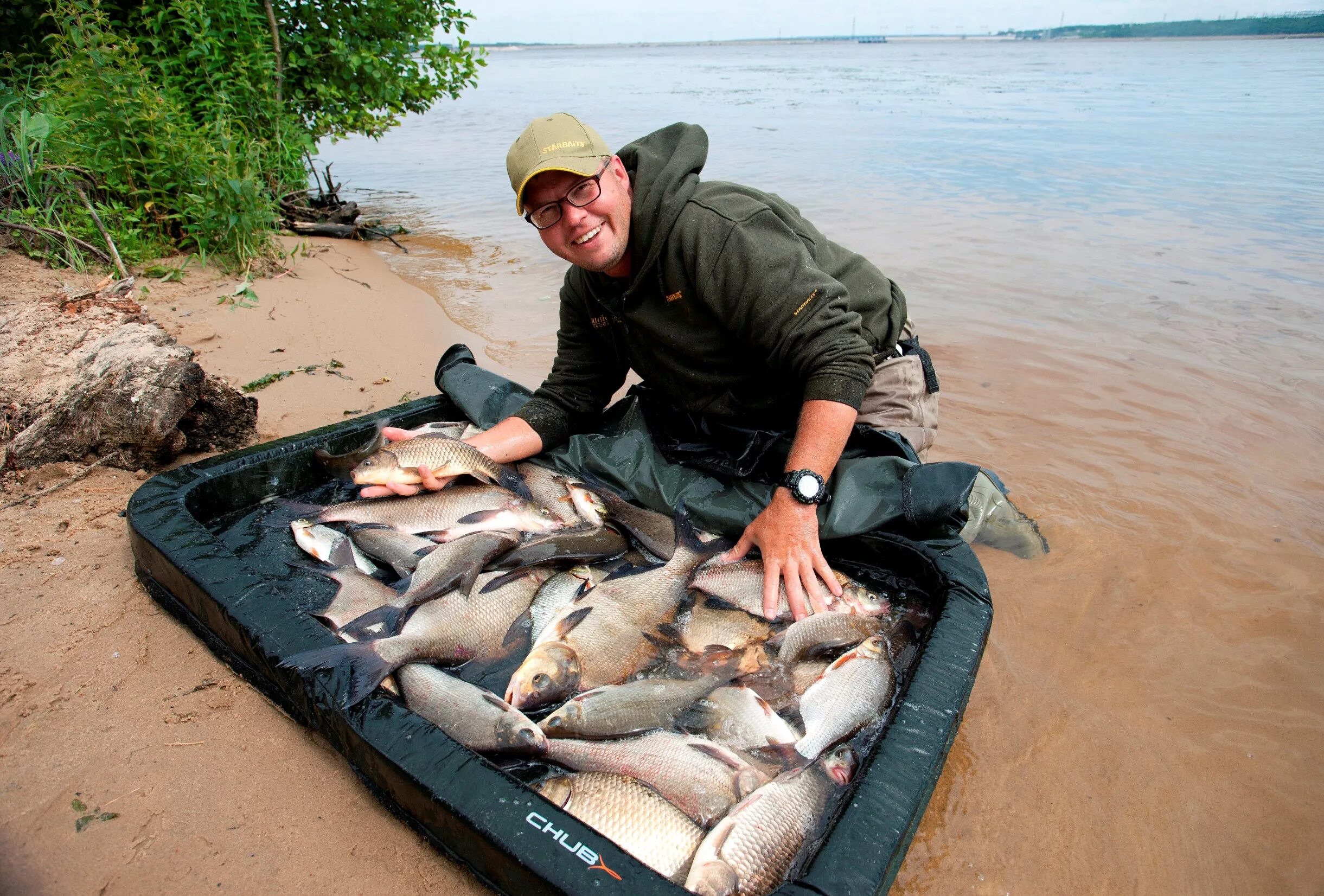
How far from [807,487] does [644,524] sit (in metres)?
0.81

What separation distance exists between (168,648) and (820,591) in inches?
84.7

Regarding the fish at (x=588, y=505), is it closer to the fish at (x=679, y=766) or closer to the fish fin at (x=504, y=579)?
the fish fin at (x=504, y=579)

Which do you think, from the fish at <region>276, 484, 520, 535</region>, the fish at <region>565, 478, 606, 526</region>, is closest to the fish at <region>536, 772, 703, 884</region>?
the fish at <region>565, 478, 606, 526</region>

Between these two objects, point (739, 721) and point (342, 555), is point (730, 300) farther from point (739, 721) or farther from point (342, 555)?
point (342, 555)

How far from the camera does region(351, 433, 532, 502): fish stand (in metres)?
3.14

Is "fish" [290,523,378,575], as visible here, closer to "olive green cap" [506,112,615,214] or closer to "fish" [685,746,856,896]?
"olive green cap" [506,112,615,214]

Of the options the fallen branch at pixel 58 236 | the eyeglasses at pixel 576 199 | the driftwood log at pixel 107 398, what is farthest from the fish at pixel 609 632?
the fallen branch at pixel 58 236

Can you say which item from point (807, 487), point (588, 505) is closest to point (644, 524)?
point (588, 505)

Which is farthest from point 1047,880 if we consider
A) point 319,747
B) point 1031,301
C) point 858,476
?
point 1031,301

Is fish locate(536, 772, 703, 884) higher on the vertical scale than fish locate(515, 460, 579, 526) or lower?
higher

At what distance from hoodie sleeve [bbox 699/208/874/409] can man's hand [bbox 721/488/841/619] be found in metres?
0.39

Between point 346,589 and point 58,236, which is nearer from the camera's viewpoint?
point 346,589

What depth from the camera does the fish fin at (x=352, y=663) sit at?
2092 millimetres

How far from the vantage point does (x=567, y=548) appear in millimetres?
2871
